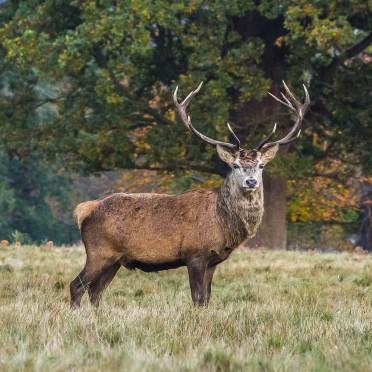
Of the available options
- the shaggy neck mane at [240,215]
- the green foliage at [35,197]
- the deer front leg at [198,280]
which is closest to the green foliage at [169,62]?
the shaggy neck mane at [240,215]

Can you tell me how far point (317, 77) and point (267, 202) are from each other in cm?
315

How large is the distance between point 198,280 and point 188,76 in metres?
8.66

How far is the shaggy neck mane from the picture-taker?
9141 millimetres

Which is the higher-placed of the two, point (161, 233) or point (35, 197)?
point (161, 233)

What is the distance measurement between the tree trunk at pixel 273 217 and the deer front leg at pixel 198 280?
10.9 meters

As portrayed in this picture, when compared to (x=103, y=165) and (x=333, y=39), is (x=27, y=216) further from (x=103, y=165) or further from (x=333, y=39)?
(x=333, y=39)

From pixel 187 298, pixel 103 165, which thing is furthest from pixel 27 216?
pixel 187 298

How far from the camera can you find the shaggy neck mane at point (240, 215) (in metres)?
9.14

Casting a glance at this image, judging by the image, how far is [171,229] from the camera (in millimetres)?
9133

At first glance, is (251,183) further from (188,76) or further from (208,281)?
(188,76)

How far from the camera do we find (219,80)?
16.9 m

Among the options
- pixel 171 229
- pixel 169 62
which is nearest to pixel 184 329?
pixel 171 229

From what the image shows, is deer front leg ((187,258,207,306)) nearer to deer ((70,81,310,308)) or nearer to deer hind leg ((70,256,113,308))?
deer ((70,81,310,308))

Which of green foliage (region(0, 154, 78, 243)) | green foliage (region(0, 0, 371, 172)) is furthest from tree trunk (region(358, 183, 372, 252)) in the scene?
green foliage (region(0, 154, 78, 243))
